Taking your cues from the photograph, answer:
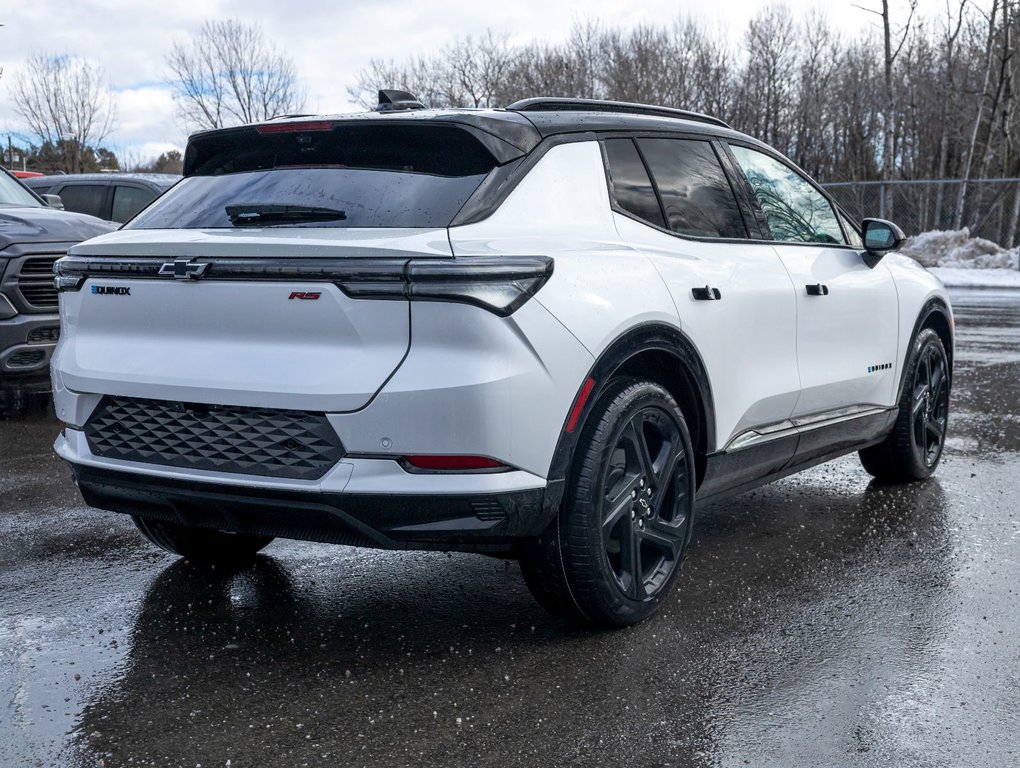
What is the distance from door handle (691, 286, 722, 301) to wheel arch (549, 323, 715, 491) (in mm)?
189

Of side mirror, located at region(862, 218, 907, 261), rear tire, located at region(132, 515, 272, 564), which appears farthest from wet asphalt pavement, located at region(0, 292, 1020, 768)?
side mirror, located at region(862, 218, 907, 261)

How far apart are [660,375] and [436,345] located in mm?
1163

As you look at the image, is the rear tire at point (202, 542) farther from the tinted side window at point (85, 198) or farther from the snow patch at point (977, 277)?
the snow patch at point (977, 277)

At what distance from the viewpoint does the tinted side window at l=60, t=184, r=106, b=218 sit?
12784 mm

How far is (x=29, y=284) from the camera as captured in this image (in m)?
8.23

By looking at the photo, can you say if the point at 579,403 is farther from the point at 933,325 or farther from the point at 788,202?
the point at 933,325

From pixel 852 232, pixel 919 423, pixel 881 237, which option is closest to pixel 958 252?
pixel 919 423

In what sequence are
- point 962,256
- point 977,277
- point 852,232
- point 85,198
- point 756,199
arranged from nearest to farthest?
point 756,199, point 852,232, point 85,198, point 977,277, point 962,256

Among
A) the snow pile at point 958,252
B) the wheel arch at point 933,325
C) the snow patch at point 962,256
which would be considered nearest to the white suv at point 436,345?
the wheel arch at point 933,325

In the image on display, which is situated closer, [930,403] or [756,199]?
[756,199]

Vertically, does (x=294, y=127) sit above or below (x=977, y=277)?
above

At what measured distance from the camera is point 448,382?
3148 millimetres

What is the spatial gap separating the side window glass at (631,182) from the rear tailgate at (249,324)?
0.99 meters

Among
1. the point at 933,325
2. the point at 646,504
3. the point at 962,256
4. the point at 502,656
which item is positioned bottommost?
the point at 962,256
